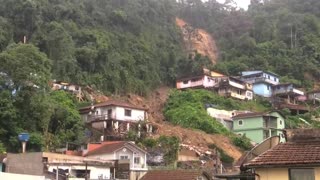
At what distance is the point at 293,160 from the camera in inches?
446

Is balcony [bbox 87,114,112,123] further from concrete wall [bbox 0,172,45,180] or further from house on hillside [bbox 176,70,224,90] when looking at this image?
concrete wall [bbox 0,172,45,180]

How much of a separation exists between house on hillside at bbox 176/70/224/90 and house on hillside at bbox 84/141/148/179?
1151 inches

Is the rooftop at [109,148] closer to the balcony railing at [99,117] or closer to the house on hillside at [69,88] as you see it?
the balcony railing at [99,117]

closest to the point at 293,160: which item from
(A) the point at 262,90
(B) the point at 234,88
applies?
(B) the point at 234,88

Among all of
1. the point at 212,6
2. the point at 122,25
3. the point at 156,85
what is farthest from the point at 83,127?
the point at 212,6

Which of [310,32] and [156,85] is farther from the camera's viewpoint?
[310,32]

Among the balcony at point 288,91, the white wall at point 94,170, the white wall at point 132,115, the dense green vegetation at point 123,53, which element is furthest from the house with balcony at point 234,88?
the white wall at point 94,170

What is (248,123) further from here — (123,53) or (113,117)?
(123,53)

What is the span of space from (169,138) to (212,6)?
2585 inches

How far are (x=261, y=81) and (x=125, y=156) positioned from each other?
1494 inches

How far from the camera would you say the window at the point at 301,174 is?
36.7 feet

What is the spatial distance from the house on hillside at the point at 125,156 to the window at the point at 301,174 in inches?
1099

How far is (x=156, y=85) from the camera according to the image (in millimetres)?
72750

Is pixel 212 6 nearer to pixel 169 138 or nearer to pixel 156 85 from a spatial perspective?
pixel 156 85
